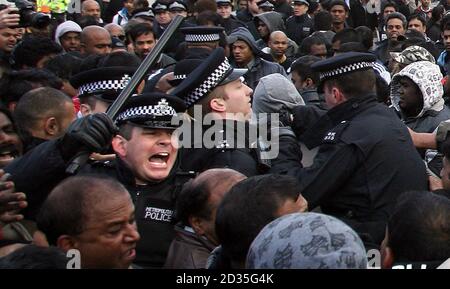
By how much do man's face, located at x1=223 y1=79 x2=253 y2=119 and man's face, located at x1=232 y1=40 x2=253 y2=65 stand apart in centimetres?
426

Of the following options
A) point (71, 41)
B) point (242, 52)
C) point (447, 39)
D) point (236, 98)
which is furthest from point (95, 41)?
point (447, 39)

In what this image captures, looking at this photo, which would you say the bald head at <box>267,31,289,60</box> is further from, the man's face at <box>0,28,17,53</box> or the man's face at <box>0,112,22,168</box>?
the man's face at <box>0,112,22,168</box>

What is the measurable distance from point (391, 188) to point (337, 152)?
1.04 feet

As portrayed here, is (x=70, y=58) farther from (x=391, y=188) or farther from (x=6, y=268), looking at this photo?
(x=6, y=268)

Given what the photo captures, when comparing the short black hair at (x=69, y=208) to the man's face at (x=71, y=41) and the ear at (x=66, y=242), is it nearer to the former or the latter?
the ear at (x=66, y=242)

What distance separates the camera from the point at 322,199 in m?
4.18

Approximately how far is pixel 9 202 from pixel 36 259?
645 millimetres

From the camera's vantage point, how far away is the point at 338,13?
493 inches

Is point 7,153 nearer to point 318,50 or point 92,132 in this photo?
point 92,132

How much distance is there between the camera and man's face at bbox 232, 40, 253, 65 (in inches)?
349

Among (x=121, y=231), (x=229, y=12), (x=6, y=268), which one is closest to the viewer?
(x=6, y=268)

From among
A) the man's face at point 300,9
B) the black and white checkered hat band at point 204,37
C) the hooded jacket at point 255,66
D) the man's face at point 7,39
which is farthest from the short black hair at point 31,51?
the man's face at point 300,9

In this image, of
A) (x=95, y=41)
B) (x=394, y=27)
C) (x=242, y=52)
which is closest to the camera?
(x=95, y=41)

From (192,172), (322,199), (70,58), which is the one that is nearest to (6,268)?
(192,172)
